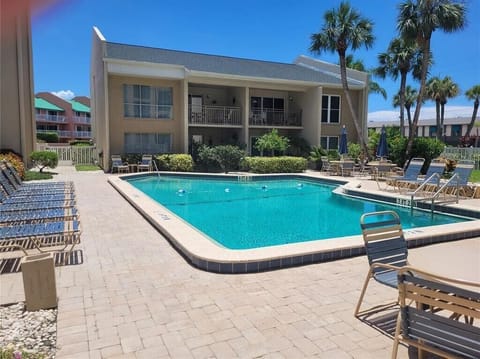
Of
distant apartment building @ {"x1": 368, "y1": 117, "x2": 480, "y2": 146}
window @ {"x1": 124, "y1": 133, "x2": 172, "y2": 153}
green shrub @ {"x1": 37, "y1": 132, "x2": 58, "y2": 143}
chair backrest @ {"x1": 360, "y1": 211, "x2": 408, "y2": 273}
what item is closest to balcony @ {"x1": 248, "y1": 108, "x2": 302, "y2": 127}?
window @ {"x1": 124, "y1": 133, "x2": 172, "y2": 153}

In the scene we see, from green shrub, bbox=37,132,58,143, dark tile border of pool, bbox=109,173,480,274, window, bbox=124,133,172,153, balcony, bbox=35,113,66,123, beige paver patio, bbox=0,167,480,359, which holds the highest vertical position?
balcony, bbox=35,113,66,123

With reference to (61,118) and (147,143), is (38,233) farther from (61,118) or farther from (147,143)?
(61,118)

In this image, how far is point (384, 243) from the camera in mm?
4031

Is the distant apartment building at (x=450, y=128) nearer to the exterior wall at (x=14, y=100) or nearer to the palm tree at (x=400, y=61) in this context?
the palm tree at (x=400, y=61)

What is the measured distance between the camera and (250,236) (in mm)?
8453

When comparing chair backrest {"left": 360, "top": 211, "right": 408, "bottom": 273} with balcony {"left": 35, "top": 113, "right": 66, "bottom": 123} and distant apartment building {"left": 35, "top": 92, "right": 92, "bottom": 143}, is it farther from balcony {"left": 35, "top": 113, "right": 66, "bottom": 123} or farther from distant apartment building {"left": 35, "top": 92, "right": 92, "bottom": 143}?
balcony {"left": 35, "top": 113, "right": 66, "bottom": 123}

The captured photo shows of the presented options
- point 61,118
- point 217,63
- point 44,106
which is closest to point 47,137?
point 44,106

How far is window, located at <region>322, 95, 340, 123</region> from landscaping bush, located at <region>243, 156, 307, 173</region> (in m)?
5.94

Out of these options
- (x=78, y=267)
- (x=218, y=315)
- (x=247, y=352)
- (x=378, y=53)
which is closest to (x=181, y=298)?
(x=218, y=315)

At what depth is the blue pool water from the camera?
871 cm

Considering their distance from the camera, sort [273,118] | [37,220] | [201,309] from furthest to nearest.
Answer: [273,118] → [37,220] → [201,309]

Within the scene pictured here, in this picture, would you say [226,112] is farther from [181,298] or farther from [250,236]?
[181,298]

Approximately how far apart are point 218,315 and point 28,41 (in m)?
21.5

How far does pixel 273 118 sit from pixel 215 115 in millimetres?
4506
